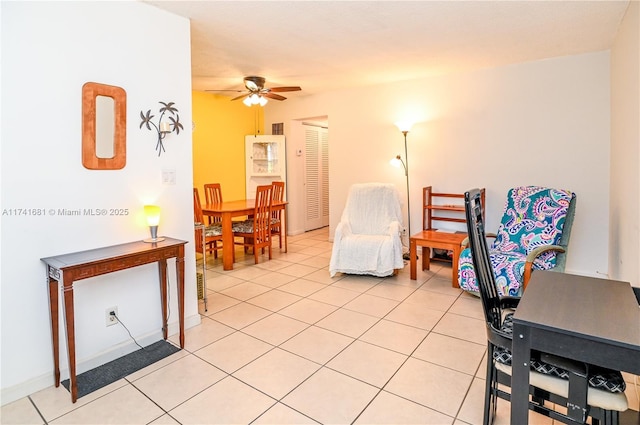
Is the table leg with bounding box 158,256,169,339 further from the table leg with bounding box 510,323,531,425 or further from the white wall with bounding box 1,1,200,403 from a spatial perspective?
the table leg with bounding box 510,323,531,425

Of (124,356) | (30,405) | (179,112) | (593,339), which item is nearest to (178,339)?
(124,356)

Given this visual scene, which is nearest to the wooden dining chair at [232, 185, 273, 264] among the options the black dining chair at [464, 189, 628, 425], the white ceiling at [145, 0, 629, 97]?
the white ceiling at [145, 0, 629, 97]

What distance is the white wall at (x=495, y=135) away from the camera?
3762 mm

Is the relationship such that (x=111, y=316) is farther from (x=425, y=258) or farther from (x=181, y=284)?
(x=425, y=258)

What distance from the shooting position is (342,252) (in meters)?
4.05

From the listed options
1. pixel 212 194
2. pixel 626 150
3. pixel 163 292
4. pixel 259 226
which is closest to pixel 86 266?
pixel 163 292

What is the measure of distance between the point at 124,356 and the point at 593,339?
2.60 meters

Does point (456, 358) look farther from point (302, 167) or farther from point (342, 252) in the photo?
point (302, 167)

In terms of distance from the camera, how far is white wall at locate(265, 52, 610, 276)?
3.76m

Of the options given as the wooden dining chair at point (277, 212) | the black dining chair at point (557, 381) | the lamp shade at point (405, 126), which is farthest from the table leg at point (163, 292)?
the lamp shade at point (405, 126)

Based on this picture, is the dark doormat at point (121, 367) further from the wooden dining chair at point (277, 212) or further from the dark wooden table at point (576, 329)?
the wooden dining chair at point (277, 212)

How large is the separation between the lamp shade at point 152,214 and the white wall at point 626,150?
10.6 ft

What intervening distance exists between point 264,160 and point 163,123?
12.7 ft

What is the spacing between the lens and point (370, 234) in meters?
4.33
